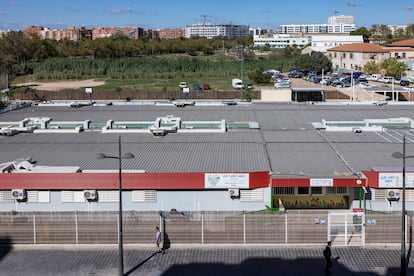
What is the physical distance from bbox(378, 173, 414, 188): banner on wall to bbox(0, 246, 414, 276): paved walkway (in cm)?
241

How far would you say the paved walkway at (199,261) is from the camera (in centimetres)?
1498

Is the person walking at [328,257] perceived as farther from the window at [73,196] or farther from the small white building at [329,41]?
the small white building at [329,41]

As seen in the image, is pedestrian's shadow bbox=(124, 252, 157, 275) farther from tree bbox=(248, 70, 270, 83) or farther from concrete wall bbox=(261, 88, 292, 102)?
tree bbox=(248, 70, 270, 83)

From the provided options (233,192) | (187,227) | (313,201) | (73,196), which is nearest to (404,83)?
(313,201)

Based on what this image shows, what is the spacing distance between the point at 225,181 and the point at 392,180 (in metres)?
5.25

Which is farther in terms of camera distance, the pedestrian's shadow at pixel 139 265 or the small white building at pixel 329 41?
the small white building at pixel 329 41

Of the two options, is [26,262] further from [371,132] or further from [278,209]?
[371,132]

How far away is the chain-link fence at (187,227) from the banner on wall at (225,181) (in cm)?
161

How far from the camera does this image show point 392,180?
17.9m

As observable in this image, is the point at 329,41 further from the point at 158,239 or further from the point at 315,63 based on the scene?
the point at 158,239

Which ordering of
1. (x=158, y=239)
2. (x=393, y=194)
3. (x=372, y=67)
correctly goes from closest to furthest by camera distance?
(x=158, y=239) → (x=393, y=194) → (x=372, y=67)

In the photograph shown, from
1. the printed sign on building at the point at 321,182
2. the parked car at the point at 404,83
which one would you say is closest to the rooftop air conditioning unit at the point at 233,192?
the printed sign on building at the point at 321,182

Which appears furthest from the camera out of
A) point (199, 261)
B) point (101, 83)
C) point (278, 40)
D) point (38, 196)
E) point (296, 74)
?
point (278, 40)

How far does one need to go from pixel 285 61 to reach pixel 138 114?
6321cm
